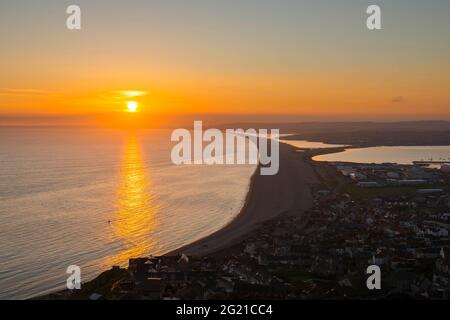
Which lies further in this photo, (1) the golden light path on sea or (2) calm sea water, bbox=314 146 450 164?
(2) calm sea water, bbox=314 146 450 164

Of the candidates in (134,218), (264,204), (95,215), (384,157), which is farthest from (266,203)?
(384,157)

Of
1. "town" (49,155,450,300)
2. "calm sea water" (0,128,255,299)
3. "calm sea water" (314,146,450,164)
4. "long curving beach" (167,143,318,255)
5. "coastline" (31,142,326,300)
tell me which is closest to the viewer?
"town" (49,155,450,300)

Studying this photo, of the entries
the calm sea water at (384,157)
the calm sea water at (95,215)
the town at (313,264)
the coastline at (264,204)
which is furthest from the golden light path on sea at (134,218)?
the calm sea water at (384,157)

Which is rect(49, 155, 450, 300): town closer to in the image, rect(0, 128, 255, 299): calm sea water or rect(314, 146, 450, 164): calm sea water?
rect(0, 128, 255, 299): calm sea water

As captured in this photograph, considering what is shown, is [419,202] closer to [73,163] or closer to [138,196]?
[138,196]

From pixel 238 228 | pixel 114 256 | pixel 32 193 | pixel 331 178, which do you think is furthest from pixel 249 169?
pixel 114 256

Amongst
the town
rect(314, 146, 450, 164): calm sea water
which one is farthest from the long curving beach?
rect(314, 146, 450, 164): calm sea water
